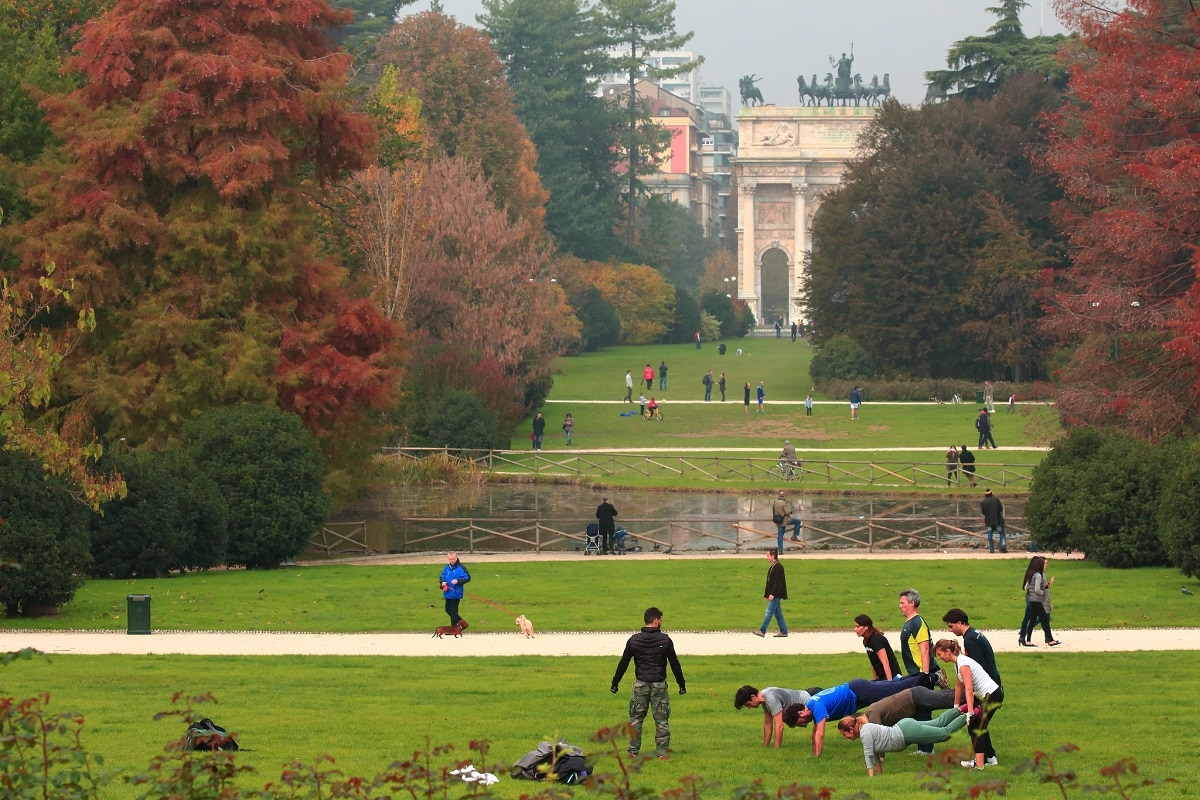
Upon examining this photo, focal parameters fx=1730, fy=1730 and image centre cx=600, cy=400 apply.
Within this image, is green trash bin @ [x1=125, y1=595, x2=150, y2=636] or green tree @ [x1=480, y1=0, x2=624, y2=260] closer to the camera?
green trash bin @ [x1=125, y1=595, x2=150, y2=636]

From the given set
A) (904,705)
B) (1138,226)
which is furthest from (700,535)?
(904,705)

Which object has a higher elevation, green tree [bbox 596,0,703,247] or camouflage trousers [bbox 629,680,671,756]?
green tree [bbox 596,0,703,247]

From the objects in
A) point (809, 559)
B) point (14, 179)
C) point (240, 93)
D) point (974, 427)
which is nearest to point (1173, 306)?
point (809, 559)

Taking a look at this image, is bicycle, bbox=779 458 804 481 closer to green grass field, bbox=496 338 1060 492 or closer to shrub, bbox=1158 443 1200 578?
green grass field, bbox=496 338 1060 492

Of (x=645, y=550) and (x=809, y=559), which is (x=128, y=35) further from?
(x=809, y=559)

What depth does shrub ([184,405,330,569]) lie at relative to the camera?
31188 mm

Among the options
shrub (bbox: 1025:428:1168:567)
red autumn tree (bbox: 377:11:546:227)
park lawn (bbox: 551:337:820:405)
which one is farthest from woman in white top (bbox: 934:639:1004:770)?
red autumn tree (bbox: 377:11:546:227)

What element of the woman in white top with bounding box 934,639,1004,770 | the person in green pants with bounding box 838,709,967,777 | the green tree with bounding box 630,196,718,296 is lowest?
the person in green pants with bounding box 838,709,967,777

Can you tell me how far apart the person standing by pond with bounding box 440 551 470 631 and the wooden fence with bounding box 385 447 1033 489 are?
24487 millimetres

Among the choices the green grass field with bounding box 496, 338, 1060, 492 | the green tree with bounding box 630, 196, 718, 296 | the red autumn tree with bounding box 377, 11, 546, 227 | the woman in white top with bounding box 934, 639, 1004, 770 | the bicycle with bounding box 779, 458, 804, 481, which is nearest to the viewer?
the woman in white top with bounding box 934, 639, 1004, 770

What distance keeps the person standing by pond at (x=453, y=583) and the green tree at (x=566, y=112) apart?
76.3 meters

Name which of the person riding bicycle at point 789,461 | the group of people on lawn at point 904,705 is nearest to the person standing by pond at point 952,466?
the person riding bicycle at point 789,461

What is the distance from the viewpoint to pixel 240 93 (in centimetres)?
3447

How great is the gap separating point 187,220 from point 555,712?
69.2ft
